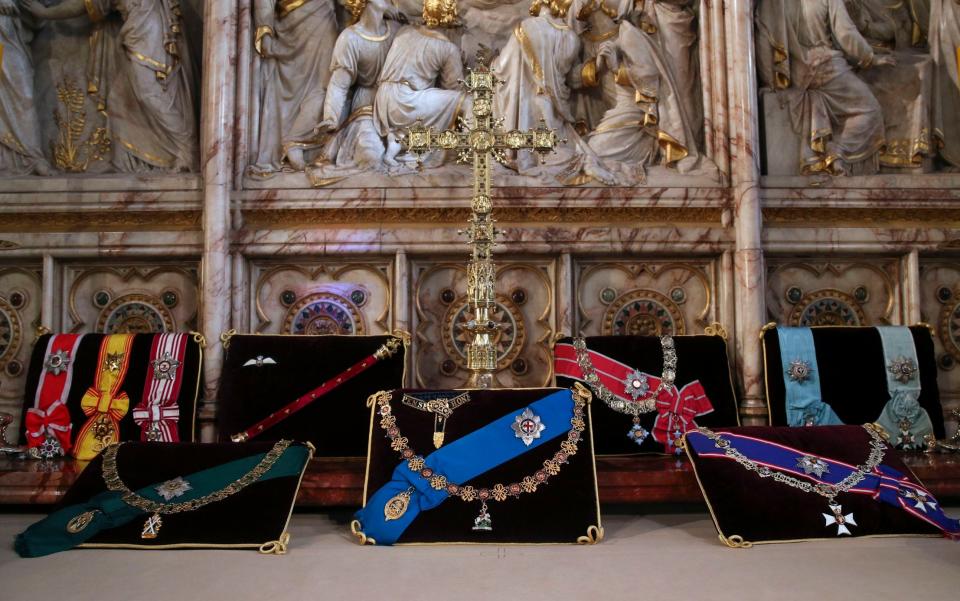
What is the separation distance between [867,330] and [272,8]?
4.27 meters

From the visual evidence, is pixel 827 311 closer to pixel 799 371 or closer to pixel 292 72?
pixel 799 371

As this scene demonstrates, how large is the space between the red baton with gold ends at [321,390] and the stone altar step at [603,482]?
1.77ft

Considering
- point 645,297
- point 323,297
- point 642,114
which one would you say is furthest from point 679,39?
point 323,297

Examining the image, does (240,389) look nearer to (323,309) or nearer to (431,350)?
(323,309)

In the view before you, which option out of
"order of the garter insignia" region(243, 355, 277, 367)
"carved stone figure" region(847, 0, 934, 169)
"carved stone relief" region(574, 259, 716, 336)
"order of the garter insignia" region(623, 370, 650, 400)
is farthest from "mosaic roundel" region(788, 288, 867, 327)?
"order of the garter insignia" region(243, 355, 277, 367)

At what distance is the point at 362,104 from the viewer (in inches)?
220

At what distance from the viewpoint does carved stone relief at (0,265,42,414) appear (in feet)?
17.3

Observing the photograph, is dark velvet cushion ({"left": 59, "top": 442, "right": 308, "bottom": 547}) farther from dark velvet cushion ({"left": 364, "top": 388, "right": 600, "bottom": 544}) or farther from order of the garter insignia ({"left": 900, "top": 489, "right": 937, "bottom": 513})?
order of the garter insignia ({"left": 900, "top": 489, "right": 937, "bottom": 513})

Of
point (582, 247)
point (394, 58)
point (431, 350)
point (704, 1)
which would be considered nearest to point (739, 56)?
point (704, 1)

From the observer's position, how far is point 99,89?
18.3 ft

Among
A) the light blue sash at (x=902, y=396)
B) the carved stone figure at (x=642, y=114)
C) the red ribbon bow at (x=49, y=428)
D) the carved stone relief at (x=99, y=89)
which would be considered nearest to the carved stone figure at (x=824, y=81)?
the carved stone figure at (x=642, y=114)

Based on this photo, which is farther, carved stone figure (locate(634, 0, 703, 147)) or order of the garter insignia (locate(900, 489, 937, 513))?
carved stone figure (locate(634, 0, 703, 147))

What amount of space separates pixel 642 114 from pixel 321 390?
276cm

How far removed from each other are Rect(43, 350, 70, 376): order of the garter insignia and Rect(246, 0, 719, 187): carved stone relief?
1536 millimetres
